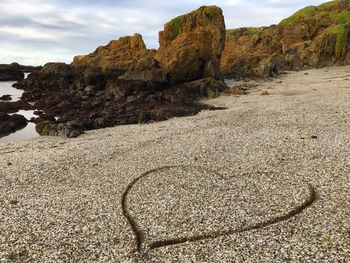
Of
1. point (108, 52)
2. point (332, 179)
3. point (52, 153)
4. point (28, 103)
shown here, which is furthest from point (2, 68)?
point (332, 179)

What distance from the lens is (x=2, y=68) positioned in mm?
103062

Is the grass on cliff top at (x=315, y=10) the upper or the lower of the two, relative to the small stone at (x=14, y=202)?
upper

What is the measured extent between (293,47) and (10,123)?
76.8 m

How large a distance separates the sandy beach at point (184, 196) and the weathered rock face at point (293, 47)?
160 feet

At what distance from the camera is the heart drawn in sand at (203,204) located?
44.0 feet

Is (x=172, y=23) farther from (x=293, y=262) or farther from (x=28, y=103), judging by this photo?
(x=293, y=262)

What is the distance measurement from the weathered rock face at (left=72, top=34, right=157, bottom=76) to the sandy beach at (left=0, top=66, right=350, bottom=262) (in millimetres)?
30114

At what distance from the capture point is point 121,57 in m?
66.1

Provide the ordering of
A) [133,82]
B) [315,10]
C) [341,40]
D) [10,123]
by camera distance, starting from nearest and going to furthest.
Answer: [10,123]
[133,82]
[341,40]
[315,10]

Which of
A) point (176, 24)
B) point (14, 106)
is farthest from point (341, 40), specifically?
point (14, 106)

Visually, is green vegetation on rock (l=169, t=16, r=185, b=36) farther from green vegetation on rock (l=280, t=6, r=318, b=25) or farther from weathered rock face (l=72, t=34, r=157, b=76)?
green vegetation on rock (l=280, t=6, r=318, b=25)

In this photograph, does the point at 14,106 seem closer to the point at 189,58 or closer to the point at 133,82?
the point at 133,82

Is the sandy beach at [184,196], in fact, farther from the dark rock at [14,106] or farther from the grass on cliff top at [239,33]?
the grass on cliff top at [239,33]

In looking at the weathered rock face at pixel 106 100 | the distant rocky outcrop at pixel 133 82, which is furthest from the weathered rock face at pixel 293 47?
the weathered rock face at pixel 106 100
